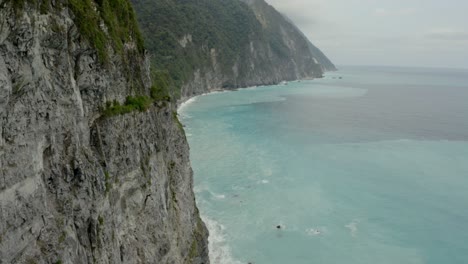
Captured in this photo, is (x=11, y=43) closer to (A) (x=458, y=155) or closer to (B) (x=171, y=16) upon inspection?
(A) (x=458, y=155)

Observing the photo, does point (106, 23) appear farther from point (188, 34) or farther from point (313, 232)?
point (188, 34)

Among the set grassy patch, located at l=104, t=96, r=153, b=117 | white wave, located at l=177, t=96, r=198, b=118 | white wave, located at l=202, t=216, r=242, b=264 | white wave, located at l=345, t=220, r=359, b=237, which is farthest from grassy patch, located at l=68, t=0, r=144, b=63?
white wave, located at l=177, t=96, r=198, b=118

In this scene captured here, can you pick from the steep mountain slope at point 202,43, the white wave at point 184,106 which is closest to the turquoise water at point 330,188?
the white wave at point 184,106

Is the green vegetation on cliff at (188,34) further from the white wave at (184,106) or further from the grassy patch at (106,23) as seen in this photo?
the grassy patch at (106,23)

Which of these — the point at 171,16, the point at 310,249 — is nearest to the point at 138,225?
the point at 310,249

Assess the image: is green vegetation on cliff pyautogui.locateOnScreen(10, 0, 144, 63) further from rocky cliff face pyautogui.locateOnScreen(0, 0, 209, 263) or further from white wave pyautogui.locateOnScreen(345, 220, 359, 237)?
A: white wave pyautogui.locateOnScreen(345, 220, 359, 237)

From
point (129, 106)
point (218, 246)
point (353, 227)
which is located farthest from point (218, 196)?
point (129, 106)
